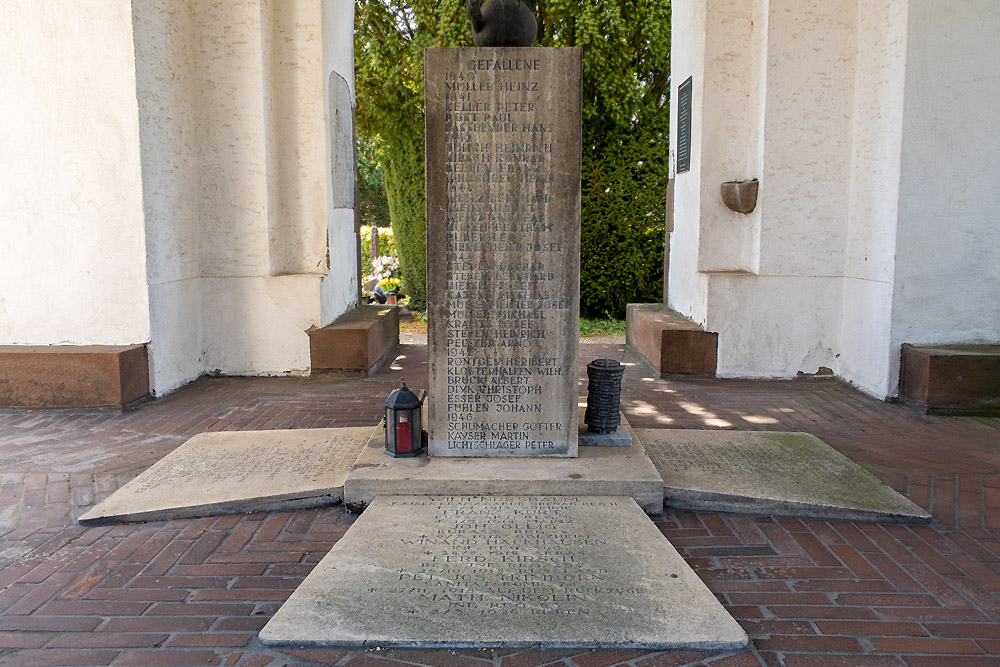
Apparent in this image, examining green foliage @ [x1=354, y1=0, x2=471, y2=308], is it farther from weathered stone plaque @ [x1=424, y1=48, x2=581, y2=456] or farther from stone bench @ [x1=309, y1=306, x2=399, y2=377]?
weathered stone plaque @ [x1=424, y1=48, x2=581, y2=456]

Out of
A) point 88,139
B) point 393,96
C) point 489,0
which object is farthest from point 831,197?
point 393,96

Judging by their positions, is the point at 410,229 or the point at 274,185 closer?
the point at 274,185

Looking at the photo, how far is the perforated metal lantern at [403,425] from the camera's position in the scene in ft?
12.9

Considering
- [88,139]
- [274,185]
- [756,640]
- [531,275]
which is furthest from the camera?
[274,185]

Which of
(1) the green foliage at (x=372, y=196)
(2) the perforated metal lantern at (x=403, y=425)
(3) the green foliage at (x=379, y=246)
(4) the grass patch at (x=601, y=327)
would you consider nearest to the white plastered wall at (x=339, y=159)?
(2) the perforated metal lantern at (x=403, y=425)

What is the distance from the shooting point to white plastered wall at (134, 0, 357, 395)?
600cm

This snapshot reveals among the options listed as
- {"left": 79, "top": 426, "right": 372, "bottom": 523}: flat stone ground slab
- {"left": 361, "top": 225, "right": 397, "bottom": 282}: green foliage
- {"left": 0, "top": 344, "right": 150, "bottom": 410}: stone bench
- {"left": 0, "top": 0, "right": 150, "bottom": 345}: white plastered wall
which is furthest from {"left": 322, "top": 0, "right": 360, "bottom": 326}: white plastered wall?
{"left": 361, "top": 225, "right": 397, "bottom": 282}: green foliage

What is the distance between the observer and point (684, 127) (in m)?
7.29

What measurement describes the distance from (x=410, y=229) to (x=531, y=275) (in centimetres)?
806

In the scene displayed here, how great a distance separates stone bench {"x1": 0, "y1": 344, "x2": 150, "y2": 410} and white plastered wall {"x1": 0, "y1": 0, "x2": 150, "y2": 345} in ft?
0.93

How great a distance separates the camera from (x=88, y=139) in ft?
17.6

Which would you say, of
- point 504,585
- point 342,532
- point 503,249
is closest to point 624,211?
point 503,249

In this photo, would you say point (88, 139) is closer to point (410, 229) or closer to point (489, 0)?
point (489, 0)

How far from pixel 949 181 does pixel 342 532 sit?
483 cm
